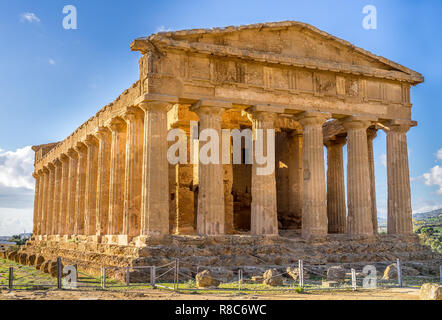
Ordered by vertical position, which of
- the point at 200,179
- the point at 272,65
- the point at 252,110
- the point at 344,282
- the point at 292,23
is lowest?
the point at 344,282

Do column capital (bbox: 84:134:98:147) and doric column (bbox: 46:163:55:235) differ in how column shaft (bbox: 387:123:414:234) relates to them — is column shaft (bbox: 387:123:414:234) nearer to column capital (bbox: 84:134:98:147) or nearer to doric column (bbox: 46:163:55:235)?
column capital (bbox: 84:134:98:147)

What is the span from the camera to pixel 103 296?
13.7 meters

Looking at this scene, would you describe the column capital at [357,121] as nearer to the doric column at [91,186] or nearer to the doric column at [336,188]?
the doric column at [336,188]

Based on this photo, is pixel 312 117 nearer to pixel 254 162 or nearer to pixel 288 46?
pixel 288 46

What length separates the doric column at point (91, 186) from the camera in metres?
28.3

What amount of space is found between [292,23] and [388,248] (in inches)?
447

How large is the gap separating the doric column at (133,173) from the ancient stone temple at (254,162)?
0.05 metres

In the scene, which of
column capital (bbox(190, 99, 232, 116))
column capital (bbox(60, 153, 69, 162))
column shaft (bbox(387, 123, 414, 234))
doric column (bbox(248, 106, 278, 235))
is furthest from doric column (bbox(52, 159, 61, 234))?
column shaft (bbox(387, 123, 414, 234))

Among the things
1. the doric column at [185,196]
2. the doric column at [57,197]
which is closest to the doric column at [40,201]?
the doric column at [57,197]

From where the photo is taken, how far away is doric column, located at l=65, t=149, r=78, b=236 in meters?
32.8

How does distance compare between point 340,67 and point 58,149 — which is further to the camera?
point 58,149

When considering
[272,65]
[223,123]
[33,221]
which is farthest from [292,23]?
[33,221]

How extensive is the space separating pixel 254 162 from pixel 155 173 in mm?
4550

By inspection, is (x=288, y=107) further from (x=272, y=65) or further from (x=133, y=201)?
(x=133, y=201)
